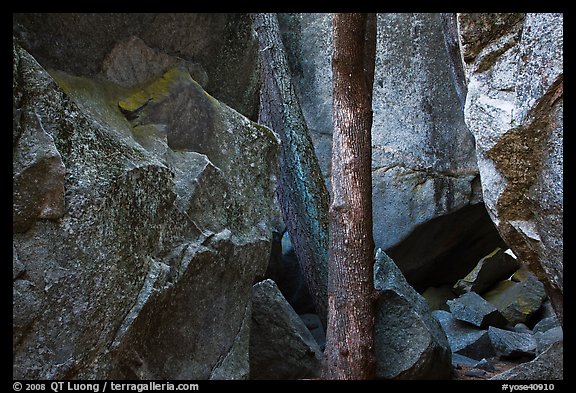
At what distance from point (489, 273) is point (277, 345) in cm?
442

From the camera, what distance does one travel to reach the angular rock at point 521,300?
22.3 ft

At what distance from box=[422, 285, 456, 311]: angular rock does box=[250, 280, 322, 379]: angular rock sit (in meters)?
3.29

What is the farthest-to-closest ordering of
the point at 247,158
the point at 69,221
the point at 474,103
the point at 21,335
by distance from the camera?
the point at 247,158 < the point at 474,103 < the point at 69,221 < the point at 21,335

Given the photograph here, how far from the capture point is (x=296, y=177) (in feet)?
16.2

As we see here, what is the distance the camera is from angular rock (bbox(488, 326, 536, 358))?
5.18 m

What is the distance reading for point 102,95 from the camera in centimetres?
292

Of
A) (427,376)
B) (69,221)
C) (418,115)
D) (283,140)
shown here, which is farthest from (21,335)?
(418,115)

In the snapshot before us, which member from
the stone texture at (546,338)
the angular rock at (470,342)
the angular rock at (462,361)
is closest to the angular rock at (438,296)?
→ the angular rock at (470,342)

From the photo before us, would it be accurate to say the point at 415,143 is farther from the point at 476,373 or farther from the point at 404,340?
the point at 404,340

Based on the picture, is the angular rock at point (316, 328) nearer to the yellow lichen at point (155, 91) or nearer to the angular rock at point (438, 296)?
the angular rock at point (438, 296)

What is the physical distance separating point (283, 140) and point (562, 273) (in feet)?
9.48

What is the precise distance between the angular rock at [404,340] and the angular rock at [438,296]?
2.82 m

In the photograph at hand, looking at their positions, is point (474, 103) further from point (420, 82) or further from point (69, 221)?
point (420, 82)

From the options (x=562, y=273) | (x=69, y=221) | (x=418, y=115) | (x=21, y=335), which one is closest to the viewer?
(x=21, y=335)
